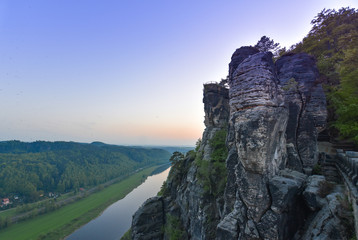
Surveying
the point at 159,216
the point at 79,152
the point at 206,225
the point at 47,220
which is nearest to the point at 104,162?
the point at 79,152

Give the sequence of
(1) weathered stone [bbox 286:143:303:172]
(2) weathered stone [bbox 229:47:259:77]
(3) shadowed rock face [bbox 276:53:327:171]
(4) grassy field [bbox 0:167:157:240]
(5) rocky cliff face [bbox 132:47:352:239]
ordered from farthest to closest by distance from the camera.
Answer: (4) grassy field [bbox 0:167:157:240] < (2) weathered stone [bbox 229:47:259:77] < (3) shadowed rock face [bbox 276:53:327:171] < (1) weathered stone [bbox 286:143:303:172] < (5) rocky cliff face [bbox 132:47:352:239]

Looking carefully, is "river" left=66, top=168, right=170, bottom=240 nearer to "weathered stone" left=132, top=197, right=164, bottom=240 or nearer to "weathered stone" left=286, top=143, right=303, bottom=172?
"weathered stone" left=132, top=197, right=164, bottom=240

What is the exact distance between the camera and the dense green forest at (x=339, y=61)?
1162 centimetres

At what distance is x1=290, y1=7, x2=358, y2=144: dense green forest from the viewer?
38.1ft

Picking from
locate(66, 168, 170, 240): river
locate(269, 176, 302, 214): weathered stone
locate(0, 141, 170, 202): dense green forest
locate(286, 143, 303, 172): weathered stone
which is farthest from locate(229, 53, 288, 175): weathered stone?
locate(0, 141, 170, 202): dense green forest

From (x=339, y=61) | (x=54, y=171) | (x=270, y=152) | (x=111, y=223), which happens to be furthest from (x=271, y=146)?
(x=54, y=171)

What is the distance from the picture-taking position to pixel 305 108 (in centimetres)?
1211

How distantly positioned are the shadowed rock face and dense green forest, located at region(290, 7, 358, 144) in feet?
5.34

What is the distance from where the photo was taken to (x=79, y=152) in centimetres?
13900

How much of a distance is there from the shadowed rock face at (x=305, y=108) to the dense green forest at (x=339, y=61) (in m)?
A: 1.63

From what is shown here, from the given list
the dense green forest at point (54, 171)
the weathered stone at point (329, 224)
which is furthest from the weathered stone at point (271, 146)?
the dense green forest at point (54, 171)

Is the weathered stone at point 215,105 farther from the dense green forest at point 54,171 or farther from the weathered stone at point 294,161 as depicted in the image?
the dense green forest at point 54,171

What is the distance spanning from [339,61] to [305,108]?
8.80 metres

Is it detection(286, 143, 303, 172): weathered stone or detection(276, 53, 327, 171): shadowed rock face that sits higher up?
detection(276, 53, 327, 171): shadowed rock face
